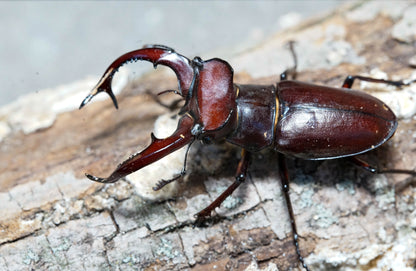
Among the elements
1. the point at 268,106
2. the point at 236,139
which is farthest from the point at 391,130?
the point at 236,139

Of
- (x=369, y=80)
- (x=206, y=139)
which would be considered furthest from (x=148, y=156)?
(x=369, y=80)

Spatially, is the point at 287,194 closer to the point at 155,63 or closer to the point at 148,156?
the point at 148,156

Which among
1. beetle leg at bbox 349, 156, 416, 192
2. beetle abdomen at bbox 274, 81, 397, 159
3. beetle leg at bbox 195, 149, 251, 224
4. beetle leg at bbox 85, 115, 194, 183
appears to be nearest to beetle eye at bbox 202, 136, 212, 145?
beetle leg at bbox 85, 115, 194, 183

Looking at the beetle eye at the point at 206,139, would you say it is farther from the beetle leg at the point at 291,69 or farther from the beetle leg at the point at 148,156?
the beetle leg at the point at 291,69

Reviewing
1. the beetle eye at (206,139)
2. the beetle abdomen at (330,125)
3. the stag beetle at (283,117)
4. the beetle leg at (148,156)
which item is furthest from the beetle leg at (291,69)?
the beetle leg at (148,156)

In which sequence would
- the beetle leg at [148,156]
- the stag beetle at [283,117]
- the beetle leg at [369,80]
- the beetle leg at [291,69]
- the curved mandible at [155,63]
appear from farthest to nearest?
1. the beetle leg at [291,69]
2. the beetle leg at [369,80]
3. the stag beetle at [283,117]
4. the curved mandible at [155,63]
5. the beetle leg at [148,156]

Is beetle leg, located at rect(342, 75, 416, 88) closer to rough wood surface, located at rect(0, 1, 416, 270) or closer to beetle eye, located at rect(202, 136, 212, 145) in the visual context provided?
rough wood surface, located at rect(0, 1, 416, 270)
